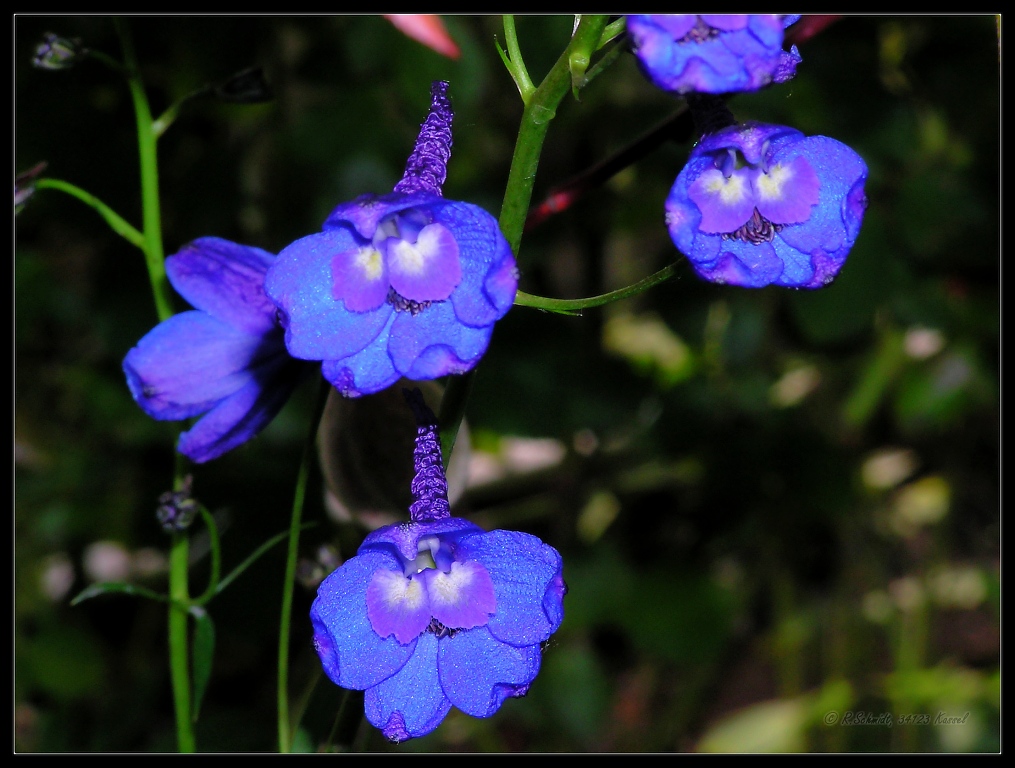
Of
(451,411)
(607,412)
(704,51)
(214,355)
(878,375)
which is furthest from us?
(878,375)

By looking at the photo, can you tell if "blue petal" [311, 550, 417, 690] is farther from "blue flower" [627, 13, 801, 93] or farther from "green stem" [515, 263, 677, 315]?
"blue flower" [627, 13, 801, 93]

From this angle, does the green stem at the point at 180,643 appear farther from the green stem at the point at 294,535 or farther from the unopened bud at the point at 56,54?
the unopened bud at the point at 56,54

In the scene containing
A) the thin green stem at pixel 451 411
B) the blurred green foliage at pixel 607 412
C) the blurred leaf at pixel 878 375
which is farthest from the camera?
the blurred leaf at pixel 878 375

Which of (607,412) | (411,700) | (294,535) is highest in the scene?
(607,412)

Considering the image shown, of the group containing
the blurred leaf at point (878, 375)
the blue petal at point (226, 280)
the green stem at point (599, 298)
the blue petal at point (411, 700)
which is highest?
the blurred leaf at point (878, 375)

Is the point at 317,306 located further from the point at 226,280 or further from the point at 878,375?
the point at 878,375

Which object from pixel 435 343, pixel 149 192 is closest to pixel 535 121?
pixel 435 343

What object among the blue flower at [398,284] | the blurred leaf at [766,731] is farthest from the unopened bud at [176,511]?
the blurred leaf at [766,731]

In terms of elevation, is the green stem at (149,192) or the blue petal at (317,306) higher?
the green stem at (149,192)
